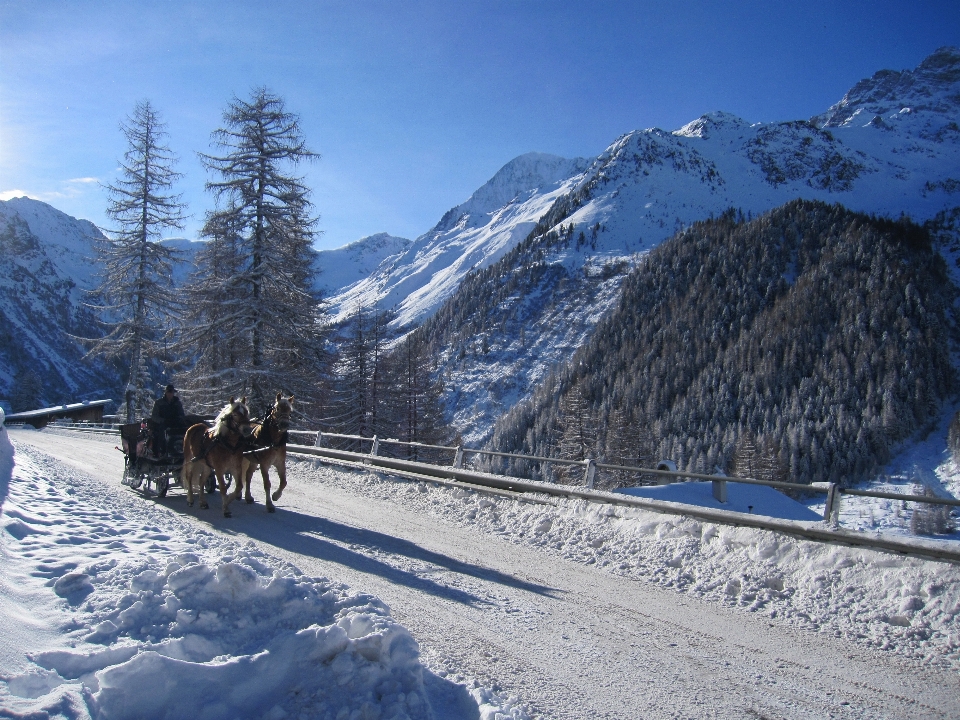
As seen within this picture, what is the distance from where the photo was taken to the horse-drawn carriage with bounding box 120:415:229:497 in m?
12.0

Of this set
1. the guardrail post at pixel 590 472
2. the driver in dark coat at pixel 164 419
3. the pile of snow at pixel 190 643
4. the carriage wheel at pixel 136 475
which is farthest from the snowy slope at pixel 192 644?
the carriage wheel at pixel 136 475

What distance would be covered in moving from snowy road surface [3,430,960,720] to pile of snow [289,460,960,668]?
3 cm

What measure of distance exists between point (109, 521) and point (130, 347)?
78.4 feet

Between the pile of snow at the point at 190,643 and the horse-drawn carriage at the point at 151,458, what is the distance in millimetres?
6202

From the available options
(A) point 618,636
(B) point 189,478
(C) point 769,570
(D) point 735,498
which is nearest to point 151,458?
(B) point 189,478

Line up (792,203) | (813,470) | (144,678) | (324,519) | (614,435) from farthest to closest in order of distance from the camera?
1. (792,203)
2. (813,470)
3. (614,435)
4. (324,519)
5. (144,678)

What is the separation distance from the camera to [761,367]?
119 metres

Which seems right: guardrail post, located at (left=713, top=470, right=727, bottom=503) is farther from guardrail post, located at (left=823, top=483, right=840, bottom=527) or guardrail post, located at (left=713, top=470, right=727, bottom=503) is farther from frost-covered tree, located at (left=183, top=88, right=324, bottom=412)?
frost-covered tree, located at (left=183, top=88, right=324, bottom=412)

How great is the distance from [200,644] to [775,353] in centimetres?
13673

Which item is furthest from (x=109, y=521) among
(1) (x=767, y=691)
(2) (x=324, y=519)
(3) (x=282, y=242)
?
(3) (x=282, y=242)

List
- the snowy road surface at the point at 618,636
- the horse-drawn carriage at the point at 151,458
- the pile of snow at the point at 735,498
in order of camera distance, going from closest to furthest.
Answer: the snowy road surface at the point at 618,636, the horse-drawn carriage at the point at 151,458, the pile of snow at the point at 735,498

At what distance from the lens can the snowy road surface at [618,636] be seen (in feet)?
15.2

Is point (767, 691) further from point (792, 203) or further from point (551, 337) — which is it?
point (792, 203)

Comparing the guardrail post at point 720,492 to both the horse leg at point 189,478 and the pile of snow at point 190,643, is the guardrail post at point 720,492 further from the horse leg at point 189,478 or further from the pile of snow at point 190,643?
the horse leg at point 189,478
